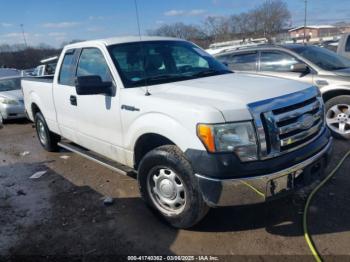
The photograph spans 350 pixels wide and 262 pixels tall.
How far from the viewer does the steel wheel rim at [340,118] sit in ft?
Answer: 20.6

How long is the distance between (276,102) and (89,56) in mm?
2730

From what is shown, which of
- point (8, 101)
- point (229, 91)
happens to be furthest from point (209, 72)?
point (8, 101)

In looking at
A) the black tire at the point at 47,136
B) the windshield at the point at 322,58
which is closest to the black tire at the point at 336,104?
the windshield at the point at 322,58

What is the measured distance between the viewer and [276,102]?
3217mm

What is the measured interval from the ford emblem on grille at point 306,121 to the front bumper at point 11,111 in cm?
950

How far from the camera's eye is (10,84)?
1230 centimetres

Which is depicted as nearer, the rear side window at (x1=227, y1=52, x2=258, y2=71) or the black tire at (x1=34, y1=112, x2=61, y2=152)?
the black tire at (x1=34, y1=112, x2=61, y2=152)

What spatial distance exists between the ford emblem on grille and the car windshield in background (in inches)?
430

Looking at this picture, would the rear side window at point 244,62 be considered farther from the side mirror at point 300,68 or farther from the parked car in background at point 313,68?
the side mirror at point 300,68

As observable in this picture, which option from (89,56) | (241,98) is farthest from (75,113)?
(241,98)

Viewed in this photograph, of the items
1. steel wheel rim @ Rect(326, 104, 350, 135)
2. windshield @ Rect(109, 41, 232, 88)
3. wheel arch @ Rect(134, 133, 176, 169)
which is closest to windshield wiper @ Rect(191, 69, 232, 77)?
windshield @ Rect(109, 41, 232, 88)

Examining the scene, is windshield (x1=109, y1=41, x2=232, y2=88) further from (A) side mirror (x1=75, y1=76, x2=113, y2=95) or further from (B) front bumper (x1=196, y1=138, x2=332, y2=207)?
(B) front bumper (x1=196, y1=138, x2=332, y2=207)

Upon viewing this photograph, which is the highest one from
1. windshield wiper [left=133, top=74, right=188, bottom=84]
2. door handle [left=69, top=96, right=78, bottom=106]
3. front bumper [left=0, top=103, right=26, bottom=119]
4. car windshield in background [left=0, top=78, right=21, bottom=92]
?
windshield wiper [left=133, top=74, right=188, bottom=84]

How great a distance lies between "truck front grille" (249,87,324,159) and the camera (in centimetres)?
309
